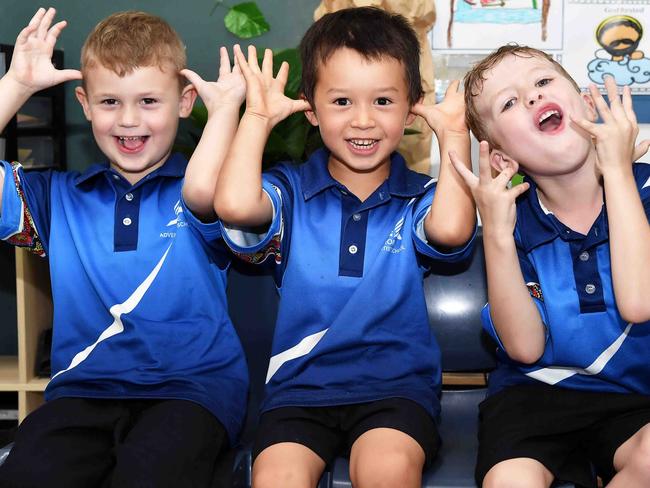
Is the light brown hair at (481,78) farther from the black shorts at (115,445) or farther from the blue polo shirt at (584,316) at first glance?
the black shorts at (115,445)

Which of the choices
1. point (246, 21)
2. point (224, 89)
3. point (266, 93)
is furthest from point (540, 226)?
point (246, 21)

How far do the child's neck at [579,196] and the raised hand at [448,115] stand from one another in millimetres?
220

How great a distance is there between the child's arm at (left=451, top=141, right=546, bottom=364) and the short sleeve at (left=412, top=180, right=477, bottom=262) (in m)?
0.16

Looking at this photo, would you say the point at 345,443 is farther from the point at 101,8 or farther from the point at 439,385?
the point at 101,8

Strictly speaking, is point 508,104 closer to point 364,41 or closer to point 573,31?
point 364,41

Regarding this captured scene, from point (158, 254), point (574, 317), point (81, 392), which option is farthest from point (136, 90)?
point (574, 317)

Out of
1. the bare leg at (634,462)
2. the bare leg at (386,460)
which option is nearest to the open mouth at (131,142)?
the bare leg at (386,460)

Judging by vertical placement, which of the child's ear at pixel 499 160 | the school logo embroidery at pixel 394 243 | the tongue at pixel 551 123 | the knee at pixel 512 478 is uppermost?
the tongue at pixel 551 123

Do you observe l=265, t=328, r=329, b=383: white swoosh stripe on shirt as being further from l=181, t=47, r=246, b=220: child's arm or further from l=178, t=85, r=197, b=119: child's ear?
l=178, t=85, r=197, b=119: child's ear

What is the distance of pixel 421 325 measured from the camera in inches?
73.2

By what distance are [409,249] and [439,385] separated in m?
0.30

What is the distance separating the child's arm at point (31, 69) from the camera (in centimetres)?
191

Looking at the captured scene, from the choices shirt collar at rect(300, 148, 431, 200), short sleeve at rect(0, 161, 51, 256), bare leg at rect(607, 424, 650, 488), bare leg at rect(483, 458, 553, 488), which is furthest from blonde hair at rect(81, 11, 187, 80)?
bare leg at rect(607, 424, 650, 488)

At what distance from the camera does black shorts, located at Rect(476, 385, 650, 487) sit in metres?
1.58
